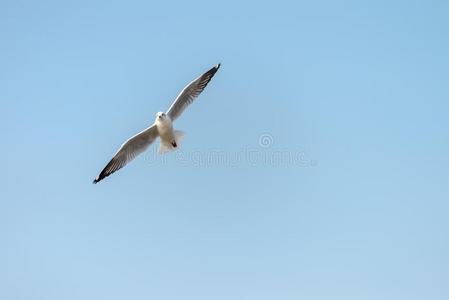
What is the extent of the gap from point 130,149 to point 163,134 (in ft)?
3.85

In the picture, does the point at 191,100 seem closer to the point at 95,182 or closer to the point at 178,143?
the point at 178,143

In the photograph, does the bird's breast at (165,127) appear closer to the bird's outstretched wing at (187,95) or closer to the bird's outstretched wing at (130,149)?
the bird's outstretched wing at (130,149)

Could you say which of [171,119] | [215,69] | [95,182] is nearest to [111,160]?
[95,182]

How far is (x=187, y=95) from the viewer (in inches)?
720

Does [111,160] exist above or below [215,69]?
below

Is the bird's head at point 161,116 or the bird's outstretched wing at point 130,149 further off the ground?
the bird's head at point 161,116

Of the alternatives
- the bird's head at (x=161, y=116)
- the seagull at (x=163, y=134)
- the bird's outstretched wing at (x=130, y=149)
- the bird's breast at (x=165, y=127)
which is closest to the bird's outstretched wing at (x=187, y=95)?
the seagull at (x=163, y=134)

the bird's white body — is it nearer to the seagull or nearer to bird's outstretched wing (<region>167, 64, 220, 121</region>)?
the seagull

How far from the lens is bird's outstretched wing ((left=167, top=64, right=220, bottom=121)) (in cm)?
1811

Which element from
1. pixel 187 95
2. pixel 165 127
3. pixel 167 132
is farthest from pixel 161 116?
pixel 187 95

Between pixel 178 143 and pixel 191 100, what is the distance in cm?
127

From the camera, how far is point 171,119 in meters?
18.1

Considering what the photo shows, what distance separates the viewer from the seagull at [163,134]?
696 inches

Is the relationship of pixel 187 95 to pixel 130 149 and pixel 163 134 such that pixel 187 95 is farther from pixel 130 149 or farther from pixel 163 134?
pixel 130 149
